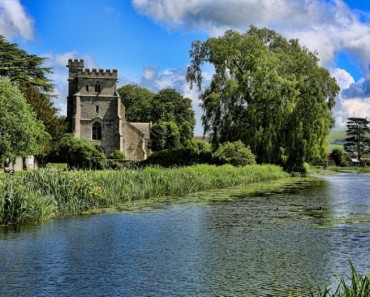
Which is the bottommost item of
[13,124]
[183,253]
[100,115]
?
[183,253]

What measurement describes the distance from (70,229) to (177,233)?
3164mm

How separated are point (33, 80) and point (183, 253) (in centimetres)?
3781

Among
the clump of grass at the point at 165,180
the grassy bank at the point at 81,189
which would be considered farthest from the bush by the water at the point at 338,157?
the grassy bank at the point at 81,189

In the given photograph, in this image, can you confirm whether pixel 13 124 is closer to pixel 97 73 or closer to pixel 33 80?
pixel 33 80

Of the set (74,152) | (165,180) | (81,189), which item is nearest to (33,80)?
(74,152)

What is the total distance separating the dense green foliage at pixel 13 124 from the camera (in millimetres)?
30000

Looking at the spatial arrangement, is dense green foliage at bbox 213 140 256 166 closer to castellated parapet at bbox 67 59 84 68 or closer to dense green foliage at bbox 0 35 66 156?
dense green foliage at bbox 0 35 66 156

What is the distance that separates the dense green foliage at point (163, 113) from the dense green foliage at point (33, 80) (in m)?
27.6

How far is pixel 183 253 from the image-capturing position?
11.2m

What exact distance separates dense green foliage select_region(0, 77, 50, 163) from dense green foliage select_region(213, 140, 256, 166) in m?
14.2

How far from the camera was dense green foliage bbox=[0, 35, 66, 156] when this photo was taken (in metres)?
41.6

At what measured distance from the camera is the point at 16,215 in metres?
15.2

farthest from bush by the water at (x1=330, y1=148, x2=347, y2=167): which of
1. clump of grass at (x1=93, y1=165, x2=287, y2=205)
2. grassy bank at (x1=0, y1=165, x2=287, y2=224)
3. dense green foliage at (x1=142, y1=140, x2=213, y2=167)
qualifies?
grassy bank at (x1=0, y1=165, x2=287, y2=224)

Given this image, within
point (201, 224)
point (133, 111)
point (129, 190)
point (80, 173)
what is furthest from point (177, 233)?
point (133, 111)
